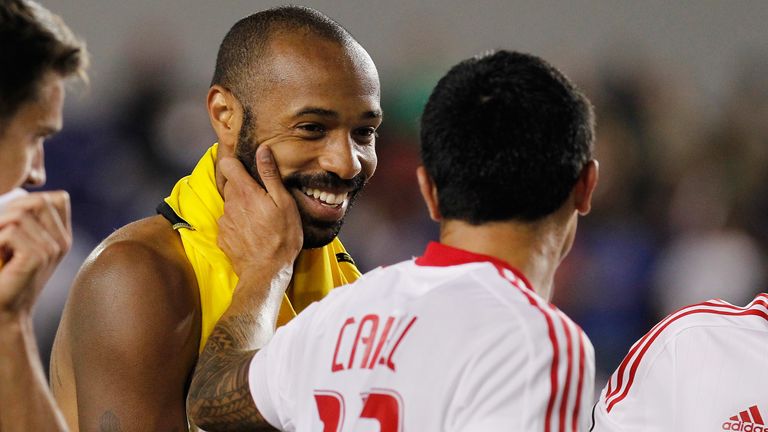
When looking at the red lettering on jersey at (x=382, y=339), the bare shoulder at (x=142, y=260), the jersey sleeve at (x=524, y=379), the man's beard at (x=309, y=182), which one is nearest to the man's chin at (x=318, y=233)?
the man's beard at (x=309, y=182)

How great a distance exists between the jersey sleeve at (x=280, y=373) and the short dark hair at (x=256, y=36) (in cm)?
90

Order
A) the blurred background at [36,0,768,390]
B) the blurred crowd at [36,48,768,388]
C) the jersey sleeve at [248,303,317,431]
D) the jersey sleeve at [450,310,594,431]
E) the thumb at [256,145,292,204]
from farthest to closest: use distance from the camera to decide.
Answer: the blurred background at [36,0,768,390] → the blurred crowd at [36,48,768,388] → the thumb at [256,145,292,204] → the jersey sleeve at [248,303,317,431] → the jersey sleeve at [450,310,594,431]

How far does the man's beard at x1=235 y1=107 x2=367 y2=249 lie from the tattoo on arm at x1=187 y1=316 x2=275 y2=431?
51 cm

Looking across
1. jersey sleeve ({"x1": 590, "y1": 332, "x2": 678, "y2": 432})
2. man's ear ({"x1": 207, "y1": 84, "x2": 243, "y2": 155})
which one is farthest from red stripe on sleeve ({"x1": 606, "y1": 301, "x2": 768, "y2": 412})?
man's ear ({"x1": 207, "y1": 84, "x2": 243, "y2": 155})

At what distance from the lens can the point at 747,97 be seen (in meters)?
7.57

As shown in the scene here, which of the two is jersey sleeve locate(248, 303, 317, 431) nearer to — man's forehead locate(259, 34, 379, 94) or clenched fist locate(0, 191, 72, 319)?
clenched fist locate(0, 191, 72, 319)

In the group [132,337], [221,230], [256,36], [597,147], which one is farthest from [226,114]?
[597,147]

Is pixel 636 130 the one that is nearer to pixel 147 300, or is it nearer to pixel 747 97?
pixel 747 97

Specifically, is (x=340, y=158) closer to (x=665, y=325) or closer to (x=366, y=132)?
(x=366, y=132)

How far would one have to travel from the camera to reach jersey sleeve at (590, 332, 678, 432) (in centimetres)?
283

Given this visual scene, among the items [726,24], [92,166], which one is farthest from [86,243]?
[726,24]

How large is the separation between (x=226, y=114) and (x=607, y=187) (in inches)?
175

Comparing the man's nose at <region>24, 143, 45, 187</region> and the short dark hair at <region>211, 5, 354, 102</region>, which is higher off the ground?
the short dark hair at <region>211, 5, 354, 102</region>

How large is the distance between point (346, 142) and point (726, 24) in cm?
624
